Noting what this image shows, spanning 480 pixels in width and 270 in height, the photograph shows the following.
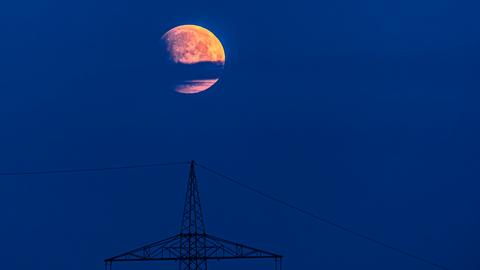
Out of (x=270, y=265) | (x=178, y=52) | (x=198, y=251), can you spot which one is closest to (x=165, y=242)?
(x=198, y=251)

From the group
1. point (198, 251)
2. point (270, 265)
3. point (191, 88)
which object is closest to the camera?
point (198, 251)

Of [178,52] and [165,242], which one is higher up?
[178,52]

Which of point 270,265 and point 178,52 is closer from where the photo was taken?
point 178,52

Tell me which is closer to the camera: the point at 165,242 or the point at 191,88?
the point at 165,242

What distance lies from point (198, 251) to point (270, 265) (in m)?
103

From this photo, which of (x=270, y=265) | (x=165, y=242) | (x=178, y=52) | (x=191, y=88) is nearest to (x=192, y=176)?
(x=165, y=242)

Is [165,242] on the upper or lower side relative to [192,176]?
lower

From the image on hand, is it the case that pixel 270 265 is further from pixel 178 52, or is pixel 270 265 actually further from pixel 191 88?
pixel 178 52

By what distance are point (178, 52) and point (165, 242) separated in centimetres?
5860

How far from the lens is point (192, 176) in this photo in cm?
6975

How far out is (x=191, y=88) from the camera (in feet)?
499

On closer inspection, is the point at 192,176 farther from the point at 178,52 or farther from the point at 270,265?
the point at 270,265

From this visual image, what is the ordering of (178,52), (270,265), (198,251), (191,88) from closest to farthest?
(198,251) → (178,52) → (191,88) → (270,265)

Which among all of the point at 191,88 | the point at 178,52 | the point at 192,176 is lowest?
the point at 192,176
